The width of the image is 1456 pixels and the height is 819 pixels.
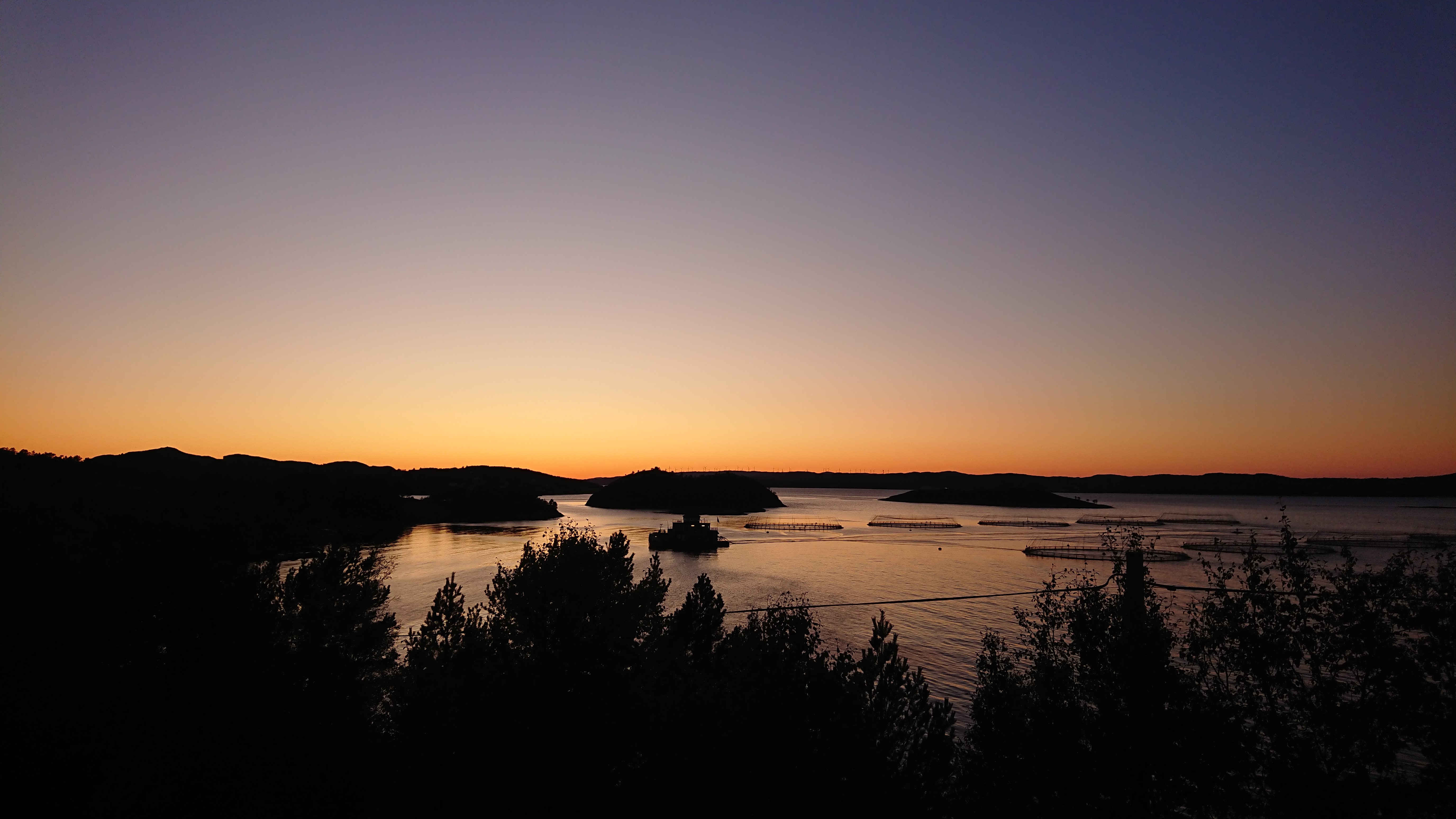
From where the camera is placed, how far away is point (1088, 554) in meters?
121

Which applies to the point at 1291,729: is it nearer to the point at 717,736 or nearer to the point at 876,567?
the point at 717,736

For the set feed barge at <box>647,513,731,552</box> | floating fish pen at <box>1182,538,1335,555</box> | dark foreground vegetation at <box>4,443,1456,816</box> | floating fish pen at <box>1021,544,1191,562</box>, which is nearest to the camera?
dark foreground vegetation at <box>4,443,1456,816</box>

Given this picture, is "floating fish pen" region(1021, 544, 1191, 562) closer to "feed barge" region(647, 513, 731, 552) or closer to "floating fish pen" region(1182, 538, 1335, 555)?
"floating fish pen" region(1182, 538, 1335, 555)

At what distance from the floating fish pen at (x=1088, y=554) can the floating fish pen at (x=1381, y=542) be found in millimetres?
20863

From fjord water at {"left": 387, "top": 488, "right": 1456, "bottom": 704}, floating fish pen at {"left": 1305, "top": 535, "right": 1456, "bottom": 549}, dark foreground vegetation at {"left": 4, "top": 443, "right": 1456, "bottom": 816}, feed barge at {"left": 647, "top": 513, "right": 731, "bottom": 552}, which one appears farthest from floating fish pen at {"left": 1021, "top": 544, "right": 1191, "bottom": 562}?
dark foreground vegetation at {"left": 4, "top": 443, "right": 1456, "bottom": 816}

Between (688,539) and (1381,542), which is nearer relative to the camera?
(1381,542)

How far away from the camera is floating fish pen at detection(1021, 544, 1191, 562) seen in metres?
111

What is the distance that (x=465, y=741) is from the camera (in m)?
25.1

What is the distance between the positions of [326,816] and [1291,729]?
31.1 m

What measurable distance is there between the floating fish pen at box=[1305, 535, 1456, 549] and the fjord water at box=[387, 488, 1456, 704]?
3310mm

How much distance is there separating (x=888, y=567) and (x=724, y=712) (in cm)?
9571

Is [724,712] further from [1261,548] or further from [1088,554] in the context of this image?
[1261,548]

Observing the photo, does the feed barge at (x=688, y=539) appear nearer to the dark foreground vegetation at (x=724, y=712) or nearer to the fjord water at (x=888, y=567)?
the fjord water at (x=888, y=567)

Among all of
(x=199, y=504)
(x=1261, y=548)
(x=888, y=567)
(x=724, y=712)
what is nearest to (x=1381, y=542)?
(x=1261, y=548)
